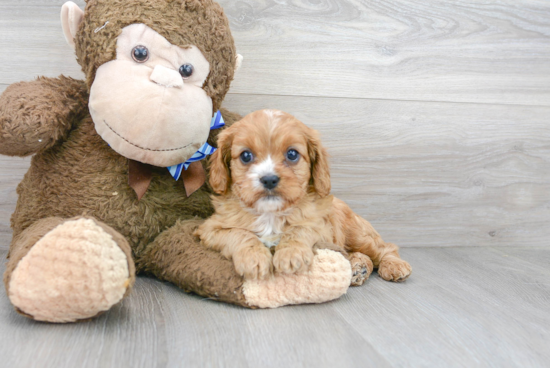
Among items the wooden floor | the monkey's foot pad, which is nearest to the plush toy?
the monkey's foot pad

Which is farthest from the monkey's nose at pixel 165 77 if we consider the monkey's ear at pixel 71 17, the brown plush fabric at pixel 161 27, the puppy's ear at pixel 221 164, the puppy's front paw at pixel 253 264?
the puppy's front paw at pixel 253 264

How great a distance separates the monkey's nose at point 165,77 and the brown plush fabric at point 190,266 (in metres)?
0.54

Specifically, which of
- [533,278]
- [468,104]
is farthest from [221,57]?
[533,278]

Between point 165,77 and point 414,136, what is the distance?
1.39 m

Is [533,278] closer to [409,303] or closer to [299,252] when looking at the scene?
[409,303]

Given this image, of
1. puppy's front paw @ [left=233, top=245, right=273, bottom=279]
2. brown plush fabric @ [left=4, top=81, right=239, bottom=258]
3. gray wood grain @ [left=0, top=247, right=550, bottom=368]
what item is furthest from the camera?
brown plush fabric @ [left=4, top=81, right=239, bottom=258]

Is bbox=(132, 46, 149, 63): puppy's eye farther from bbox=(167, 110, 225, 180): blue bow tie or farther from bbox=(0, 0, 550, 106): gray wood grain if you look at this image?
bbox=(0, 0, 550, 106): gray wood grain

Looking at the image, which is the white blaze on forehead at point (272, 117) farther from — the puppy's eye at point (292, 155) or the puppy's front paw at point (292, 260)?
the puppy's front paw at point (292, 260)

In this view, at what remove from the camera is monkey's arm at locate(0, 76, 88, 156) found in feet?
4.95

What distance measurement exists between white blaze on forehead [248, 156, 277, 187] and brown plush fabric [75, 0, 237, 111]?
0.34m

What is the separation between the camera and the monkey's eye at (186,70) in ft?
5.33

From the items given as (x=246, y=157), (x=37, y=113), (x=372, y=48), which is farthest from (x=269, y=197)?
(x=372, y=48)

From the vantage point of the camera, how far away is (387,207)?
2.46m

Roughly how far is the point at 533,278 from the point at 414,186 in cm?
70
